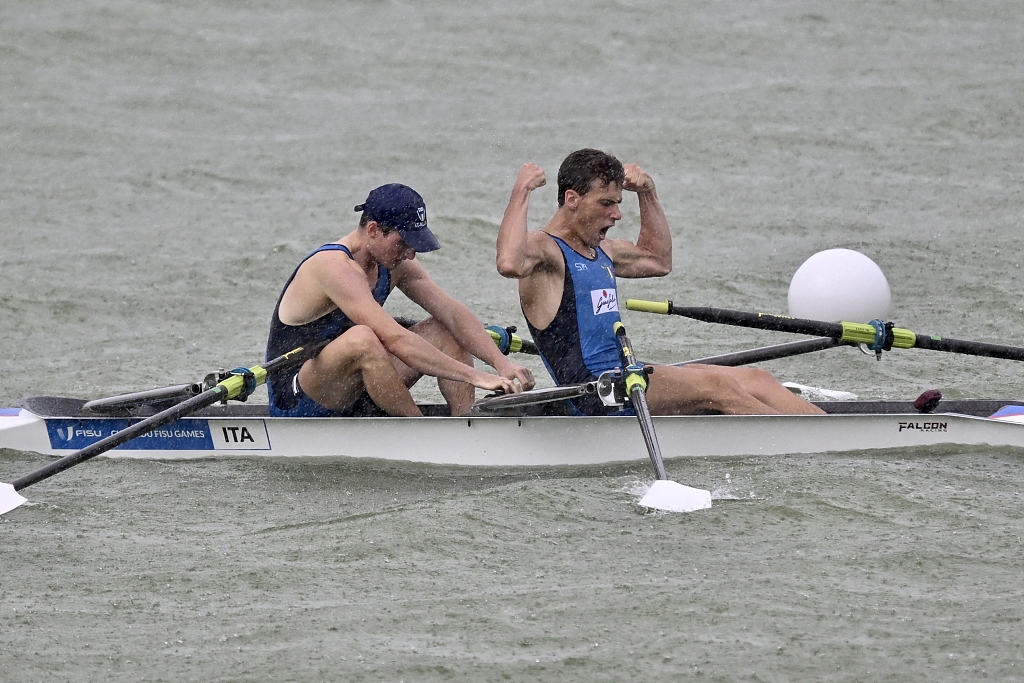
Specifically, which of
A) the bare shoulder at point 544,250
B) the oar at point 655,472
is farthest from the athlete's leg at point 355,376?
the oar at point 655,472

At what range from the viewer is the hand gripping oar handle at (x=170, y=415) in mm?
6703

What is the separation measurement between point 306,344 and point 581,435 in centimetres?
154

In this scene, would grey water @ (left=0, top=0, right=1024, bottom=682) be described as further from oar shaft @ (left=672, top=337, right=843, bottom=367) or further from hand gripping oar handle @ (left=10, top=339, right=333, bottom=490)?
oar shaft @ (left=672, top=337, right=843, bottom=367)

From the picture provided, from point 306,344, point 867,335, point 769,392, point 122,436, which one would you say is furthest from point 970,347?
point 122,436

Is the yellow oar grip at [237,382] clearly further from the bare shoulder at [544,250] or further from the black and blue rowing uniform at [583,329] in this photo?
the bare shoulder at [544,250]

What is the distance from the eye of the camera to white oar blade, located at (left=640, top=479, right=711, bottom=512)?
6.35m

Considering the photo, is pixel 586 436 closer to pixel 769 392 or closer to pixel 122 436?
pixel 769 392

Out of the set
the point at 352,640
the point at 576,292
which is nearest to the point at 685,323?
the point at 576,292

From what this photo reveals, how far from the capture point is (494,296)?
1230 cm

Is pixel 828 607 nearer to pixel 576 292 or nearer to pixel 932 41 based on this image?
pixel 576 292

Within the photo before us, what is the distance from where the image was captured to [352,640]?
522 centimetres

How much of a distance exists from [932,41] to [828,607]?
16404 millimetres

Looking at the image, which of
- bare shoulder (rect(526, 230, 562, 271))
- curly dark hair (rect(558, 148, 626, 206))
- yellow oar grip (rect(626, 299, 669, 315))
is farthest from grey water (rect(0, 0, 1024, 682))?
curly dark hair (rect(558, 148, 626, 206))

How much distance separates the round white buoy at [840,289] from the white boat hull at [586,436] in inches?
87.2
